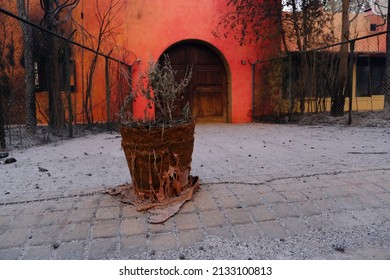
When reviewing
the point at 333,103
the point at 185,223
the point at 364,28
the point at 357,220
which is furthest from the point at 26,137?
the point at 364,28

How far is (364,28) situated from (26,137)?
1682 centimetres

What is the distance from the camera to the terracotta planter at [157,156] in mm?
→ 2131

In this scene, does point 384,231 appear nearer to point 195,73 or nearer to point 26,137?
point 26,137

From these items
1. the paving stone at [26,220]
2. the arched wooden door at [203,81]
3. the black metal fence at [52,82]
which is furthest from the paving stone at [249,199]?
the arched wooden door at [203,81]

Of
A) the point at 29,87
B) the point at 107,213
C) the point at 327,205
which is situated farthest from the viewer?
the point at 29,87

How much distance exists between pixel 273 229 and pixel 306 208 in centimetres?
36

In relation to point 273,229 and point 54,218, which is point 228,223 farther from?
point 54,218

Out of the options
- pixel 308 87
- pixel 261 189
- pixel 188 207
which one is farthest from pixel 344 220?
pixel 308 87

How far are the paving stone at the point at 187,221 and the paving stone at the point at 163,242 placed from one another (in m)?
0.10

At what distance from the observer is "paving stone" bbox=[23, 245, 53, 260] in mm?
1740

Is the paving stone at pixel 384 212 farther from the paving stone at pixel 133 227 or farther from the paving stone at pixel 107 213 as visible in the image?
the paving stone at pixel 107 213

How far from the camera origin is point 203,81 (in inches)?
424

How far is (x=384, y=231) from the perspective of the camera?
1.99 meters

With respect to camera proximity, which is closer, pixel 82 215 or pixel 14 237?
pixel 14 237
